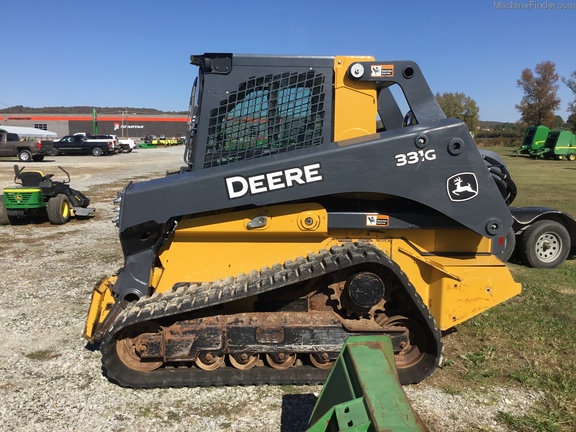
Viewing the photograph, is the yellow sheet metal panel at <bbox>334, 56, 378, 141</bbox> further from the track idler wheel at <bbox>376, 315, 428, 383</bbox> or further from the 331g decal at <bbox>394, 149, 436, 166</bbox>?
the track idler wheel at <bbox>376, 315, 428, 383</bbox>

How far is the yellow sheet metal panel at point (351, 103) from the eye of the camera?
408 cm

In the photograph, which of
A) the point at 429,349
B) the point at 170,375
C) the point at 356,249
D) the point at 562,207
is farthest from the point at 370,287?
the point at 562,207

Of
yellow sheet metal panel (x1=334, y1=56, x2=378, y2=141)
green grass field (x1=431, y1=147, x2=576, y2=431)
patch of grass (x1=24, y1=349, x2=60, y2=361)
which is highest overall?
yellow sheet metal panel (x1=334, y1=56, x2=378, y2=141)

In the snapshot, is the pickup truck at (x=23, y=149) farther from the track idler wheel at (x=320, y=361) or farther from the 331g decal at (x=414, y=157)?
the 331g decal at (x=414, y=157)

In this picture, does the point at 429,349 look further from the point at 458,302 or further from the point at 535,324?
the point at 535,324

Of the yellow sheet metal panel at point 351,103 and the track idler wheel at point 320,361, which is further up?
the yellow sheet metal panel at point 351,103

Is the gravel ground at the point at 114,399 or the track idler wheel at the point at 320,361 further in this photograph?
the track idler wheel at the point at 320,361

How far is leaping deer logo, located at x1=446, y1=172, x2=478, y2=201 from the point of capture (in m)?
3.91

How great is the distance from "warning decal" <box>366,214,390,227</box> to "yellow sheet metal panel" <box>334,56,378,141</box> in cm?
72

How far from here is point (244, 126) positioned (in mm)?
4117

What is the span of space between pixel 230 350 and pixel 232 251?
0.85 meters

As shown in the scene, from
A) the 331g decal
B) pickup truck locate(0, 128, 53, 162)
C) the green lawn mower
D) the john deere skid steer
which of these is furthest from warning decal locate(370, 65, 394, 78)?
pickup truck locate(0, 128, 53, 162)

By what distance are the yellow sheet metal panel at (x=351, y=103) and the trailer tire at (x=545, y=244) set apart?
Result: 4.71 m

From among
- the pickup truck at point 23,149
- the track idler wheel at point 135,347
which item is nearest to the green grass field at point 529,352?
the track idler wheel at point 135,347
